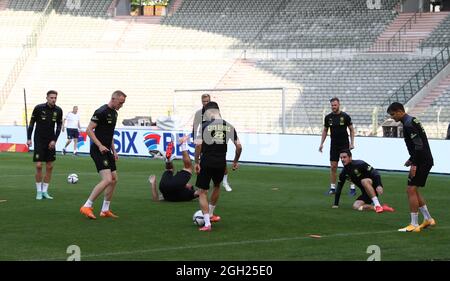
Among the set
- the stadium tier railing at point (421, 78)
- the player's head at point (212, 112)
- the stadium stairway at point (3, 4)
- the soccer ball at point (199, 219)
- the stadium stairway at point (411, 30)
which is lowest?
the soccer ball at point (199, 219)

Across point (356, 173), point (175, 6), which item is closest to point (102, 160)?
point (356, 173)

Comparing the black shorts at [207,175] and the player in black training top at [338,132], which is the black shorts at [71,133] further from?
the black shorts at [207,175]

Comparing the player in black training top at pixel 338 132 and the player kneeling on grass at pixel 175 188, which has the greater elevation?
the player in black training top at pixel 338 132

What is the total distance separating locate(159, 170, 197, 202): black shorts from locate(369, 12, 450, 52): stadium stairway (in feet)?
87.8

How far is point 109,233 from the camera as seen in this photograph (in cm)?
1316

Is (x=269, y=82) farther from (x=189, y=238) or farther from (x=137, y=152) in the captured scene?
(x=189, y=238)

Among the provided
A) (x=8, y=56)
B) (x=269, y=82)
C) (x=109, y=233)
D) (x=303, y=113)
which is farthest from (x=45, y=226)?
(x=8, y=56)

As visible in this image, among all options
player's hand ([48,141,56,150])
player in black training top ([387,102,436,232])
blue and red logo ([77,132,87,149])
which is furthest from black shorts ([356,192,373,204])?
blue and red logo ([77,132,87,149])

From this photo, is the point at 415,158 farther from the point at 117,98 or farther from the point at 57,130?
the point at 57,130

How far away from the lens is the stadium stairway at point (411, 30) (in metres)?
42.9

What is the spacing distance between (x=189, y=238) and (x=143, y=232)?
91 centimetres

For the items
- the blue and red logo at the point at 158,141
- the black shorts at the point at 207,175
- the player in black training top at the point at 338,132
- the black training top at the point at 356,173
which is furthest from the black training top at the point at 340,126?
the blue and red logo at the point at 158,141

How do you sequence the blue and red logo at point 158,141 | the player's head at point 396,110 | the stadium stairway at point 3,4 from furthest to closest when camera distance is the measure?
1. the stadium stairway at point 3,4
2. the blue and red logo at point 158,141
3. the player's head at point 396,110
